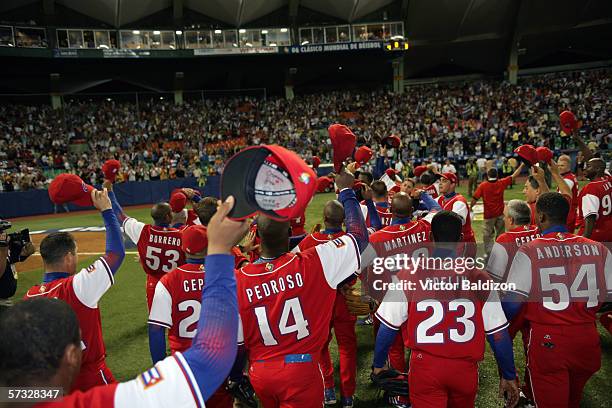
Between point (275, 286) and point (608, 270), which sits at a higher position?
point (275, 286)

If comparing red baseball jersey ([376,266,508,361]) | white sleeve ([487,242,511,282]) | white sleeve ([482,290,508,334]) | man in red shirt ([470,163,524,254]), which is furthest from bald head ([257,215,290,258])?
man in red shirt ([470,163,524,254])

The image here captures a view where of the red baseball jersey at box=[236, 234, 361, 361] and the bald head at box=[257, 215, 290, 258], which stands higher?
the bald head at box=[257, 215, 290, 258]

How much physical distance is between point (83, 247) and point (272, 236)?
1222 cm

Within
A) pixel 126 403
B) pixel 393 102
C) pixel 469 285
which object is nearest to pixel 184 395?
pixel 126 403

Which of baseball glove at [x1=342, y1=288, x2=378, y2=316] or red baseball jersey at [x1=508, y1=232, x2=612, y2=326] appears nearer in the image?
red baseball jersey at [x1=508, y1=232, x2=612, y2=326]

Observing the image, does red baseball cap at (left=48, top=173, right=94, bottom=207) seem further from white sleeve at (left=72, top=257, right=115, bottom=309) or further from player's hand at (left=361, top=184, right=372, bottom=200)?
player's hand at (left=361, top=184, right=372, bottom=200)

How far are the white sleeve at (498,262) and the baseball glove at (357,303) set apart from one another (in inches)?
48.2

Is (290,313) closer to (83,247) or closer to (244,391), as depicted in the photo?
(244,391)

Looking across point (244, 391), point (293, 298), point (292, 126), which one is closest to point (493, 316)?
point (293, 298)

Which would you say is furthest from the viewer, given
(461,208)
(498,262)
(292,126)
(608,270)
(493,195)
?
(292,126)

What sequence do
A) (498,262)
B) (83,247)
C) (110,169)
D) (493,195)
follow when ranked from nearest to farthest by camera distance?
1. (110,169)
2. (498,262)
3. (493,195)
4. (83,247)

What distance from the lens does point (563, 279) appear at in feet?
11.6

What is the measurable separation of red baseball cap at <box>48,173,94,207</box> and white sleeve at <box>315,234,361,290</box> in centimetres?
174

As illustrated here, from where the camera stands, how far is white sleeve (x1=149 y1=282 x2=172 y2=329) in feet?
12.0
